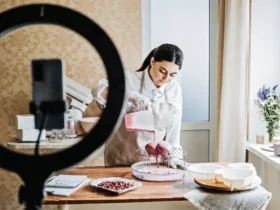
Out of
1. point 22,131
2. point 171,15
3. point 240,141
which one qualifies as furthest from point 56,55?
point 240,141

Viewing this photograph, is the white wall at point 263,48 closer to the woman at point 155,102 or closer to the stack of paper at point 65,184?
the woman at point 155,102

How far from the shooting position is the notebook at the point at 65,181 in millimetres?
1784

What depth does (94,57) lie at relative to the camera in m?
3.18

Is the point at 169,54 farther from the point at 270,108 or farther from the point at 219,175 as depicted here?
the point at 270,108

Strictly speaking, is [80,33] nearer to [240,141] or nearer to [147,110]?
[147,110]

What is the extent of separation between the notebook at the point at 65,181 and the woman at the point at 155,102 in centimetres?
45

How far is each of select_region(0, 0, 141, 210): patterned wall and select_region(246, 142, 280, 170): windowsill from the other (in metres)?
1.06

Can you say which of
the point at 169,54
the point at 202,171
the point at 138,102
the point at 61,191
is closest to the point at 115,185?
the point at 61,191

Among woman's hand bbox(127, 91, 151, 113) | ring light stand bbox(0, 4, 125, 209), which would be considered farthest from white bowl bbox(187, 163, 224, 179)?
Result: ring light stand bbox(0, 4, 125, 209)

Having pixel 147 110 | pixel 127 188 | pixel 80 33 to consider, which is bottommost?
pixel 127 188

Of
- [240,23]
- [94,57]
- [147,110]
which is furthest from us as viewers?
[94,57]

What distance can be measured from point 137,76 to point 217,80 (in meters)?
0.83

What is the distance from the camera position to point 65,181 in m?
1.85

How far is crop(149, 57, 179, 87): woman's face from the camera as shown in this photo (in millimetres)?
2225
